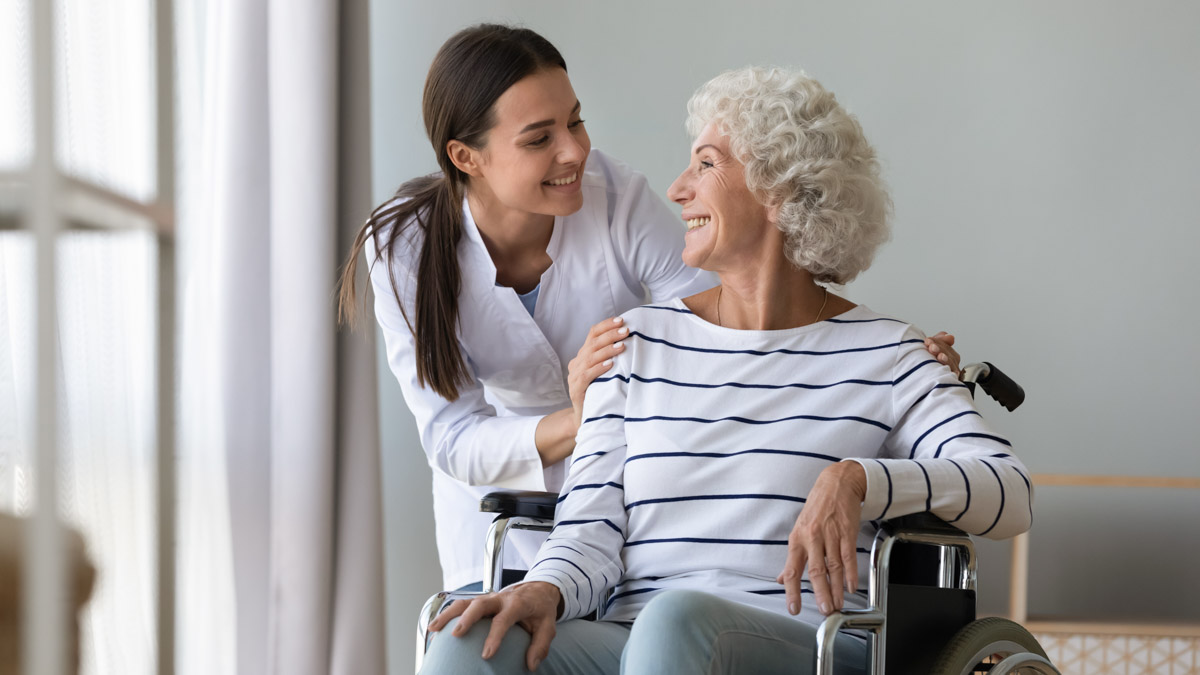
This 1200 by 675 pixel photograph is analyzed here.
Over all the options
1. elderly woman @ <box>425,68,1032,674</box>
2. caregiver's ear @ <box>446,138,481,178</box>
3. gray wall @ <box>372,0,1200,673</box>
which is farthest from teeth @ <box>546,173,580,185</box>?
gray wall @ <box>372,0,1200,673</box>

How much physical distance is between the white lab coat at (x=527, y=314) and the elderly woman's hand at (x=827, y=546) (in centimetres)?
70

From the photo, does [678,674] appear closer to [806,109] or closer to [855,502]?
[855,502]

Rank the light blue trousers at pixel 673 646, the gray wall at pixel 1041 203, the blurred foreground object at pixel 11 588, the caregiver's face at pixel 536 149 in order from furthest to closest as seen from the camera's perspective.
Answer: the gray wall at pixel 1041 203, the caregiver's face at pixel 536 149, the light blue trousers at pixel 673 646, the blurred foreground object at pixel 11 588

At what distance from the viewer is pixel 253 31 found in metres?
2.29

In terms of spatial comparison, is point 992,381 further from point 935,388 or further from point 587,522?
point 587,522

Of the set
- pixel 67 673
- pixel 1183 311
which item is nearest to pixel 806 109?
pixel 67 673

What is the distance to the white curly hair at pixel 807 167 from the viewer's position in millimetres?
1567

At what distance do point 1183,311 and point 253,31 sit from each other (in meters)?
2.35

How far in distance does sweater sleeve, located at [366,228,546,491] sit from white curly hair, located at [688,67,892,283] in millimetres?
578

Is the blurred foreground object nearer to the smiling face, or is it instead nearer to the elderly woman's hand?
the elderly woman's hand

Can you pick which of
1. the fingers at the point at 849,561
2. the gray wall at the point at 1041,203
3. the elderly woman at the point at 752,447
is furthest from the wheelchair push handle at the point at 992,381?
the gray wall at the point at 1041,203

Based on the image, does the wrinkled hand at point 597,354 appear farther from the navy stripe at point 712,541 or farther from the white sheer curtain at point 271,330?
the white sheer curtain at point 271,330

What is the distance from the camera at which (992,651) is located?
4.21 feet

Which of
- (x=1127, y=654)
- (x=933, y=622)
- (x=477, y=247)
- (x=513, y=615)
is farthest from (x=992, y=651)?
(x=1127, y=654)
